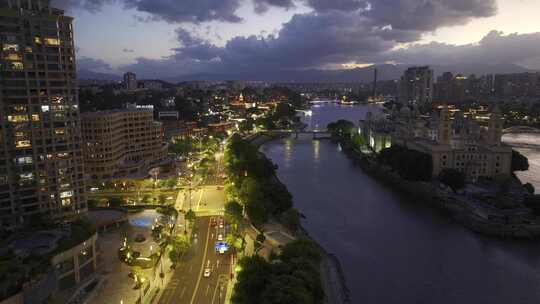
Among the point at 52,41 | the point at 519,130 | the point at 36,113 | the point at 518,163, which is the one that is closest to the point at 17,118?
the point at 36,113

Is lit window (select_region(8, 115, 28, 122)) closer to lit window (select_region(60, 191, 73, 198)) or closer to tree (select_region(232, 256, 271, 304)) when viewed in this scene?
lit window (select_region(60, 191, 73, 198))

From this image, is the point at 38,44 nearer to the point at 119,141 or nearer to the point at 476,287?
the point at 119,141

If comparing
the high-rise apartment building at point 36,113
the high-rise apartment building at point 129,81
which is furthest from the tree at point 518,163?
the high-rise apartment building at point 129,81

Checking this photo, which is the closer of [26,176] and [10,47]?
[10,47]

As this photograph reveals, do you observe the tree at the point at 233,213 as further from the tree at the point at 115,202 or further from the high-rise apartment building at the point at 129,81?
the high-rise apartment building at the point at 129,81

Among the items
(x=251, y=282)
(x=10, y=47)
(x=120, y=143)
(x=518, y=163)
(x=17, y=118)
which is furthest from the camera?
(x=518, y=163)

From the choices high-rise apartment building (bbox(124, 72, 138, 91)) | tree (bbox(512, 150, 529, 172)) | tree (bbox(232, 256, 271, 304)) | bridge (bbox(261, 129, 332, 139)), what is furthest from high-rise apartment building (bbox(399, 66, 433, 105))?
tree (bbox(232, 256, 271, 304))

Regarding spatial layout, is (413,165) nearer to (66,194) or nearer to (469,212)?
(469,212)

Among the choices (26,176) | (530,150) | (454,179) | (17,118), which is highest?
(17,118)
